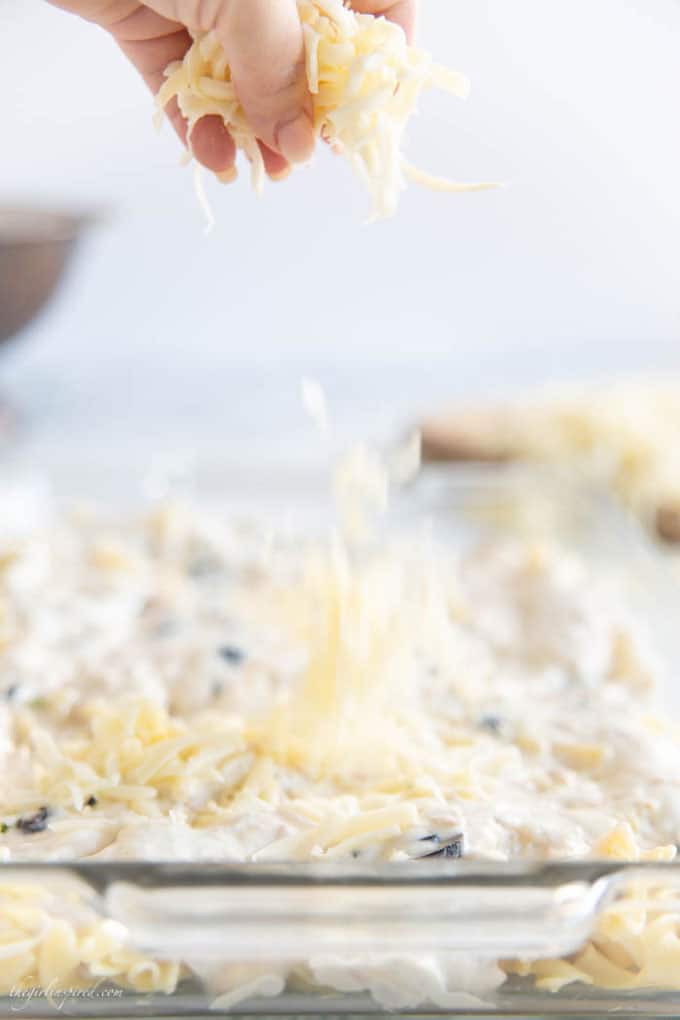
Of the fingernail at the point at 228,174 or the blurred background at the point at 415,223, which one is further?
the blurred background at the point at 415,223

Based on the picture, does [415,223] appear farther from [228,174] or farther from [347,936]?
[347,936]

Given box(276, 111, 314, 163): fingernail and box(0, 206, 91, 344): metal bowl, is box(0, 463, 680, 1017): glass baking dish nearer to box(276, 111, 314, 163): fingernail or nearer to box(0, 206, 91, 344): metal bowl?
box(276, 111, 314, 163): fingernail

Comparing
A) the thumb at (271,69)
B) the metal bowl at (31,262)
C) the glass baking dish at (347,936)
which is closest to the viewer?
the glass baking dish at (347,936)

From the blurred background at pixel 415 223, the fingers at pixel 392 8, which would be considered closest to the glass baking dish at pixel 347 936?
the fingers at pixel 392 8

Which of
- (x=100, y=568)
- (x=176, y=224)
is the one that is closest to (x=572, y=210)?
(x=176, y=224)

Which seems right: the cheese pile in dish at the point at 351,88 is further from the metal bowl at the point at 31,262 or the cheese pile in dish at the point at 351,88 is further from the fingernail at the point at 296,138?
the metal bowl at the point at 31,262

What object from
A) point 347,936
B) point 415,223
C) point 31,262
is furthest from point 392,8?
point 415,223

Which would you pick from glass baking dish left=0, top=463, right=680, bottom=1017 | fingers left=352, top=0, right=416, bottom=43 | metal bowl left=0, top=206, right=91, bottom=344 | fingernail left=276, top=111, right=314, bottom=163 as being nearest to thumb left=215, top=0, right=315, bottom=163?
fingernail left=276, top=111, right=314, bottom=163
